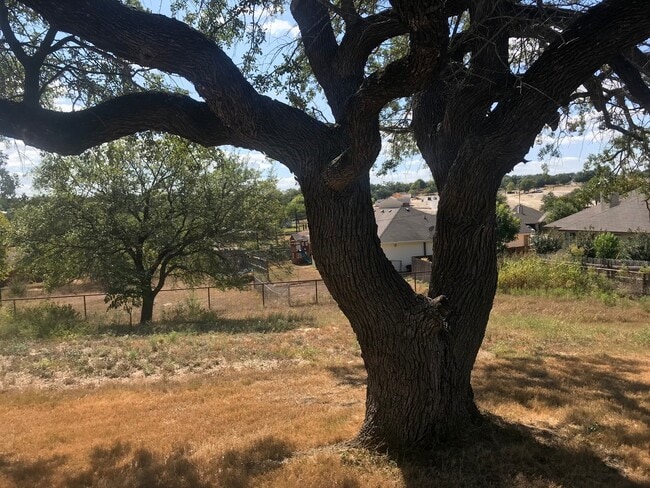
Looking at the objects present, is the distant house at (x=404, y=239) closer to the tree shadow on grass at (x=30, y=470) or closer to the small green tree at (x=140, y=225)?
the small green tree at (x=140, y=225)

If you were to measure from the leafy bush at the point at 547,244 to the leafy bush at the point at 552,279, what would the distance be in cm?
1384

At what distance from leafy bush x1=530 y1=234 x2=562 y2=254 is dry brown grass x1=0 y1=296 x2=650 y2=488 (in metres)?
27.5

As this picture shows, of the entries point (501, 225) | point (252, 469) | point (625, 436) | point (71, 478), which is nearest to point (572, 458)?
point (625, 436)

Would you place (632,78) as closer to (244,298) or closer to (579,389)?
(579,389)

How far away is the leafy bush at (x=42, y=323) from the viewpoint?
597 inches

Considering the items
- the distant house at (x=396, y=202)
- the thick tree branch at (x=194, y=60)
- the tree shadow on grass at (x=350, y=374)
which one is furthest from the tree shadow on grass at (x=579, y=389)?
the distant house at (x=396, y=202)

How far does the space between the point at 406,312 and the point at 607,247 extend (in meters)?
29.8

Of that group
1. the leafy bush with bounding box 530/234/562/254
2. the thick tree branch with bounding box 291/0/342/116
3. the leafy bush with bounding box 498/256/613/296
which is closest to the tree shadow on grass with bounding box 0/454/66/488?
the thick tree branch with bounding box 291/0/342/116

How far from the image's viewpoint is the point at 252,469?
414 cm

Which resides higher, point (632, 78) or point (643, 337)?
point (632, 78)

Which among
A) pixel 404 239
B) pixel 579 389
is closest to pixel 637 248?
pixel 404 239

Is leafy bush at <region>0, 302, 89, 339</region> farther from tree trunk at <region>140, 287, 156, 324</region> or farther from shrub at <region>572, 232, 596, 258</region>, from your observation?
shrub at <region>572, 232, 596, 258</region>

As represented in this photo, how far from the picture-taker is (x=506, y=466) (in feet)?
12.8

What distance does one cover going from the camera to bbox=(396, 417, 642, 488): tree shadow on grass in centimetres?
369
